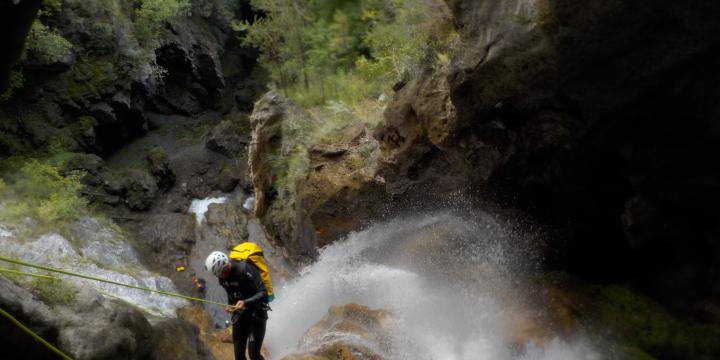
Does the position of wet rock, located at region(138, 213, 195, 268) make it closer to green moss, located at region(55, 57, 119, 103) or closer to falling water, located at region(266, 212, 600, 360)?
falling water, located at region(266, 212, 600, 360)

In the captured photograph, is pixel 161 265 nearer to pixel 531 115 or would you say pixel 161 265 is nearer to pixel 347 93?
pixel 347 93

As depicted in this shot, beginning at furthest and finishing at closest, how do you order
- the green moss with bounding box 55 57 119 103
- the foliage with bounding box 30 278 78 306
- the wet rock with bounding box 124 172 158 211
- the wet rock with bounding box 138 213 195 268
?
the green moss with bounding box 55 57 119 103, the wet rock with bounding box 124 172 158 211, the wet rock with bounding box 138 213 195 268, the foliage with bounding box 30 278 78 306

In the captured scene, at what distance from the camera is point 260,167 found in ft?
41.2

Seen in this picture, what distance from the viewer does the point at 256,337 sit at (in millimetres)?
6211

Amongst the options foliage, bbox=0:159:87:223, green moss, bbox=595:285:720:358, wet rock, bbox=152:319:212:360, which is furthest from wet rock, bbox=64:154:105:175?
green moss, bbox=595:285:720:358

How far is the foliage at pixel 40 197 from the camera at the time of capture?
10461mm

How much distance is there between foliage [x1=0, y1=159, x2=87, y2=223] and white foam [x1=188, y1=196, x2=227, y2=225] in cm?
349

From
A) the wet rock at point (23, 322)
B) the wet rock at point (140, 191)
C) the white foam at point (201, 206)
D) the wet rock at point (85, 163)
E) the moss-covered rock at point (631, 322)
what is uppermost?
the wet rock at point (23, 322)

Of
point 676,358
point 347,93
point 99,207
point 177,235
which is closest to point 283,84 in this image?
point 347,93

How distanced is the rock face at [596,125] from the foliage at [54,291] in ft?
16.3

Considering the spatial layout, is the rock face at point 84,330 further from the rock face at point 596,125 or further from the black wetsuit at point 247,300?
the rock face at point 596,125

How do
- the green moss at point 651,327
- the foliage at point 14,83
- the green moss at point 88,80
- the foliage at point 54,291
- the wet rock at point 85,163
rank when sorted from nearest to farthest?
the foliage at point 54,291, the green moss at point 651,327, the foliage at point 14,83, the wet rock at point 85,163, the green moss at point 88,80

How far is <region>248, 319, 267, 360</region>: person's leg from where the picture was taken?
6.10m

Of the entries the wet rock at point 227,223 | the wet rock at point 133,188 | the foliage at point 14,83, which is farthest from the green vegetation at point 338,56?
the foliage at point 14,83
